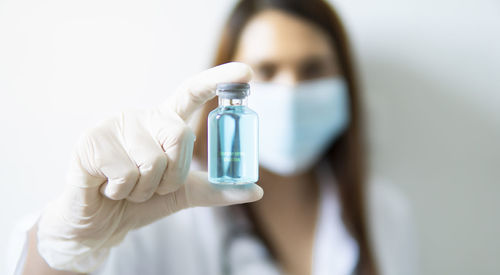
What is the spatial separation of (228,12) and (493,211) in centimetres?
132

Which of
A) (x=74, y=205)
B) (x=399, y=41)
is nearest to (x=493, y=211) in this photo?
(x=399, y=41)

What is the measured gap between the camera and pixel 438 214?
128cm

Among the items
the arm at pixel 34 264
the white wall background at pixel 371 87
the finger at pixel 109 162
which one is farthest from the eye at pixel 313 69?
the arm at pixel 34 264

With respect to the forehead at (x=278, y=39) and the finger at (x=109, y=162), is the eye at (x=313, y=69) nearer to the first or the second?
the forehead at (x=278, y=39)

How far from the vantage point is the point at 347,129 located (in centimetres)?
118

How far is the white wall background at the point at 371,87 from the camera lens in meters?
1.03

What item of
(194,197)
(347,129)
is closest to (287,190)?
(347,129)

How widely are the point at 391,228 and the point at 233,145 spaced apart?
96 centimetres

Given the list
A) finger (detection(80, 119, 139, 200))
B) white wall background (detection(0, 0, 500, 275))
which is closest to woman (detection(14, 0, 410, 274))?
finger (detection(80, 119, 139, 200))

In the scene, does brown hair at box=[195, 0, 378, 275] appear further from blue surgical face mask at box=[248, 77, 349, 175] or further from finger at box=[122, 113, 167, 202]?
finger at box=[122, 113, 167, 202]

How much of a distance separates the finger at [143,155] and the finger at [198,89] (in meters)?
0.07

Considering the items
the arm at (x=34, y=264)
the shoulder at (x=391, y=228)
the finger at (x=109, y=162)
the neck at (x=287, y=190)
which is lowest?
the shoulder at (x=391, y=228)

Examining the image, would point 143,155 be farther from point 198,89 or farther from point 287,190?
point 287,190

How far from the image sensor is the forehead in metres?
0.99
